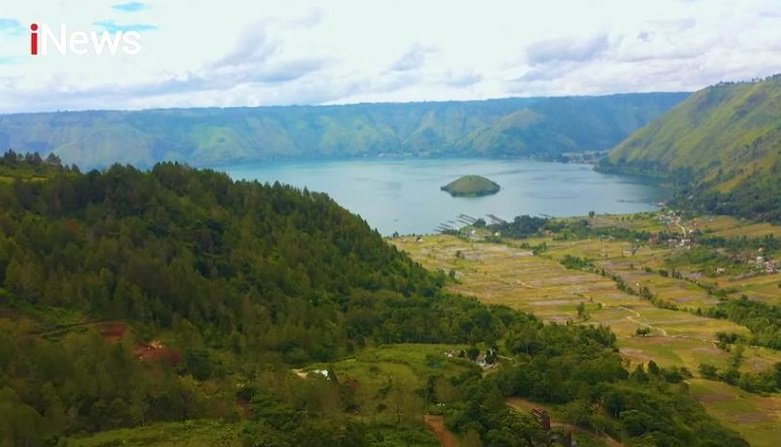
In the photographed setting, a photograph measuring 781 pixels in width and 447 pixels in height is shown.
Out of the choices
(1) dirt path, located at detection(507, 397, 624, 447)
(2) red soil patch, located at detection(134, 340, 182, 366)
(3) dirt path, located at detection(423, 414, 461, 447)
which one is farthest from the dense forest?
(3) dirt path, located at detection(423, 414, 461, 447)

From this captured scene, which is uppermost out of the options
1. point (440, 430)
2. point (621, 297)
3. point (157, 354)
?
point (157, 354)

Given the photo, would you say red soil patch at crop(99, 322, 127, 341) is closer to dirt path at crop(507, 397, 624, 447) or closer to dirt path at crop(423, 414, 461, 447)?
dirt path at crop(423, 414, 461, 447)

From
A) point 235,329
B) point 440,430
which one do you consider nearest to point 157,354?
point 235,329

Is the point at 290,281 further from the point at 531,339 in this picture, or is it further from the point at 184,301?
the point at 531,339

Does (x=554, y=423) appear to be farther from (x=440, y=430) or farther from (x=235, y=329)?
(x=235, y=329)

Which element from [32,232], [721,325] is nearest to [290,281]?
[32,232]

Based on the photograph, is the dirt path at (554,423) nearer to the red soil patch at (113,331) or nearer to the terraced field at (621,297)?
the terraced field at (621,297)
